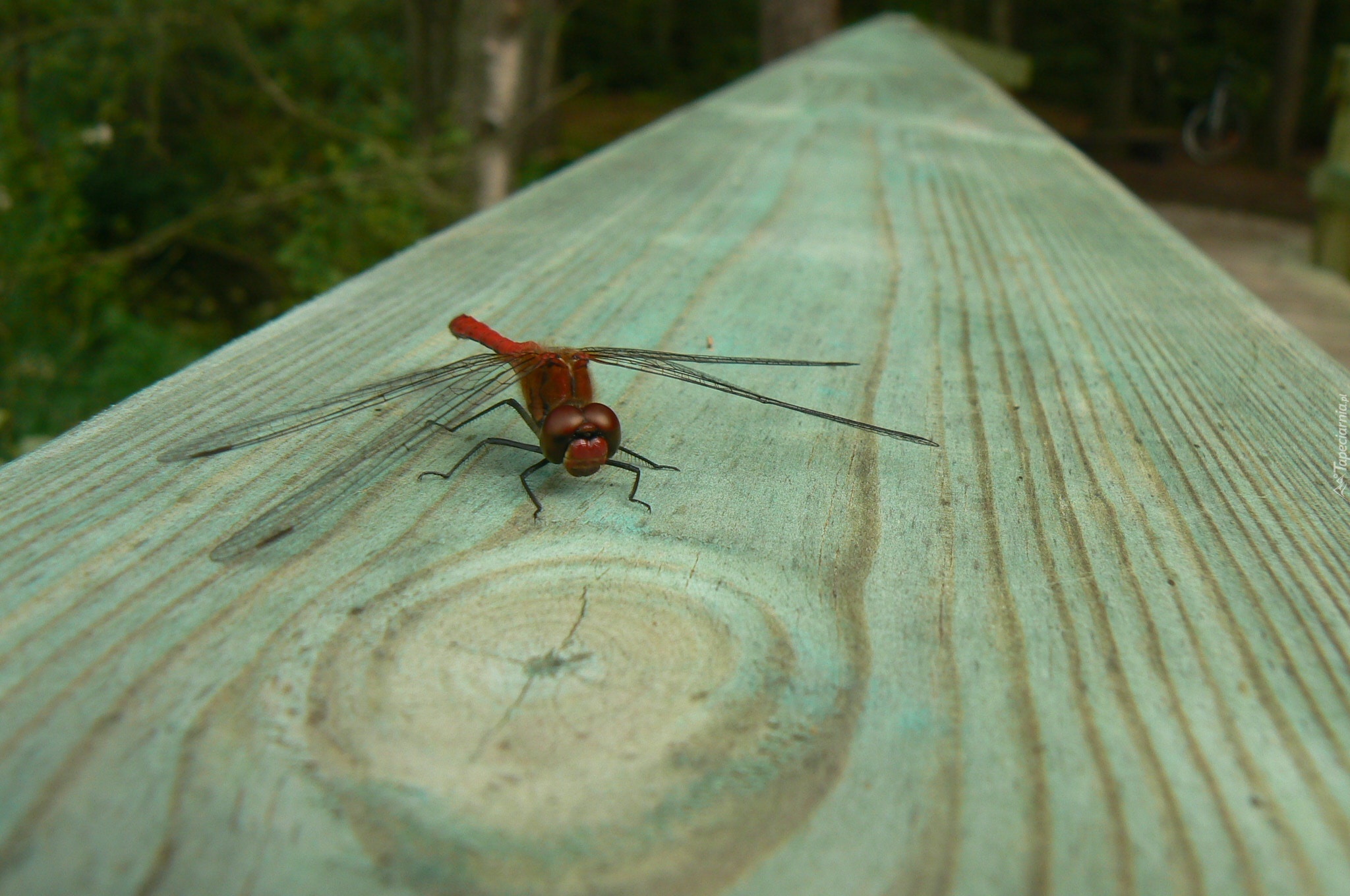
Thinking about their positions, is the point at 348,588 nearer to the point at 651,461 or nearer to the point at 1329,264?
the point at 651,461

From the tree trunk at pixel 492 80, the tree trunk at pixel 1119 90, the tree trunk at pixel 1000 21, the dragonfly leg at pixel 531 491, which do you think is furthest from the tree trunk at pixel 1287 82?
the dragonfly leg at pixel 531 491

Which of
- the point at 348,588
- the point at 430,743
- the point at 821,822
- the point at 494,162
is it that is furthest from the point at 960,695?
the point at 494,162

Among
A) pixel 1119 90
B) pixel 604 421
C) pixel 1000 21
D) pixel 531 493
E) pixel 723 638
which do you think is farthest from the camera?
pixel 1119 90

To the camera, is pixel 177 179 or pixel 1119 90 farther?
pixel 1119 90

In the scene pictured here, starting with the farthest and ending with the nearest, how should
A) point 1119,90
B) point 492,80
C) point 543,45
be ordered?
point 1119,90
point 543,45
point 492,80

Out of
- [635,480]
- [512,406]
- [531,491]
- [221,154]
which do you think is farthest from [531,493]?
[221,154]

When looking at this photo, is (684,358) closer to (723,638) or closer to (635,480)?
(635,480)

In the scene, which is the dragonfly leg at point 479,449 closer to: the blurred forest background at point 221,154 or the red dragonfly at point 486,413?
the red dragonfly at point 486,413
